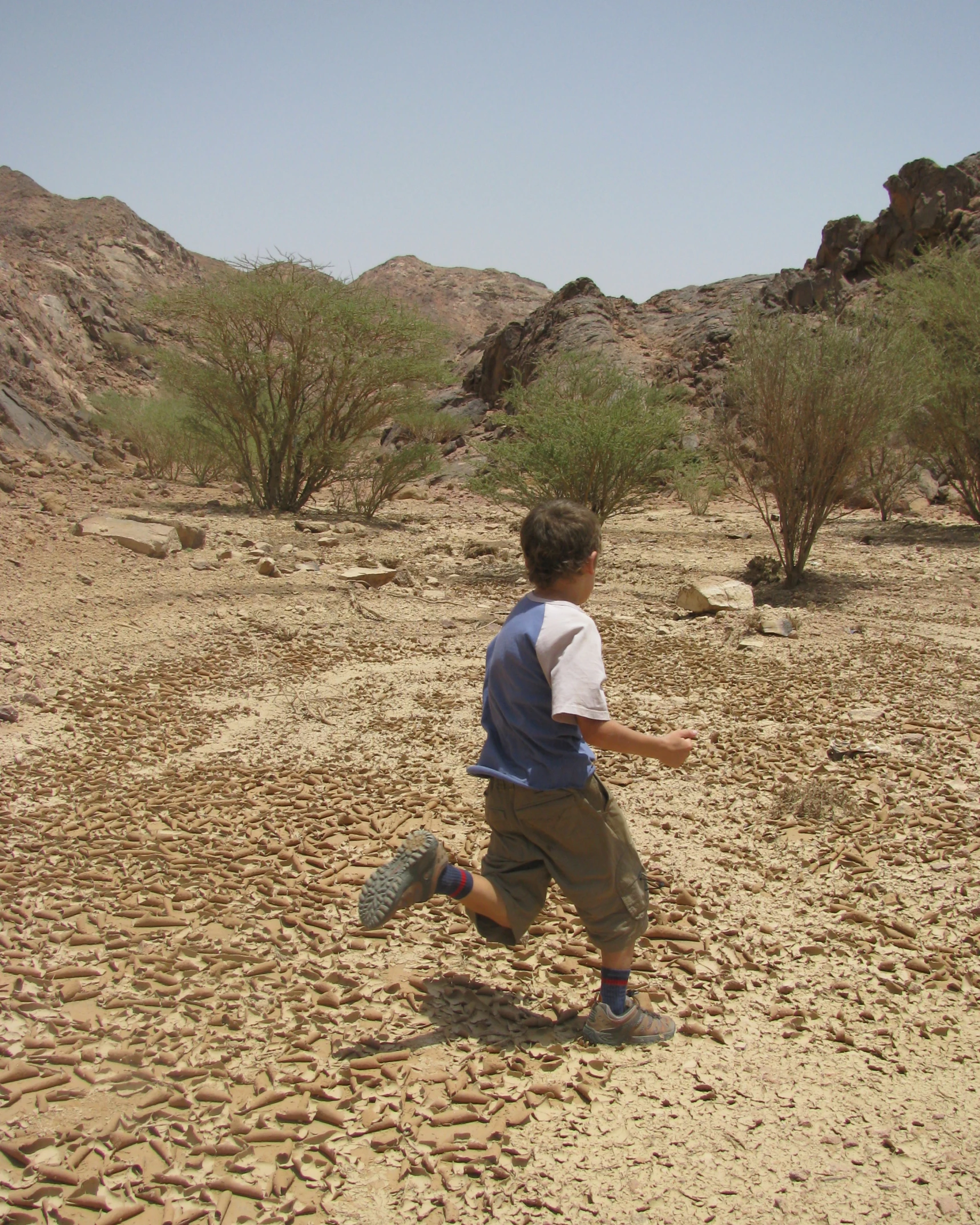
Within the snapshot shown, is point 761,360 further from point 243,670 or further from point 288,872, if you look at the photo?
point 288,872

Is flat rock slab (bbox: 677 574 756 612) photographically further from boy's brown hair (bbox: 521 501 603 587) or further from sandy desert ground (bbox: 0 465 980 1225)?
boy's brown hair (bbox: 521 501 603 587)

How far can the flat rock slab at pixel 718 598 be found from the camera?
732 cm

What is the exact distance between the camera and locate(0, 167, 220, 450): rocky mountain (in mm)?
17219

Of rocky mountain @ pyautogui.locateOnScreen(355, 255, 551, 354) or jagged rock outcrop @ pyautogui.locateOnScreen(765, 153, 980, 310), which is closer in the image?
jagged rock outcrop @ pyautogui.locateOnScreen(765, 153, 980, 310)

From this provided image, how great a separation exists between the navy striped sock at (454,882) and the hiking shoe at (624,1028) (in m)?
0.48

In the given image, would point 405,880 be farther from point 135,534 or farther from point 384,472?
point 384,472

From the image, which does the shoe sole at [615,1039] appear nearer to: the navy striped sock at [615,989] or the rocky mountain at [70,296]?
the navy striped sock at [615,989]

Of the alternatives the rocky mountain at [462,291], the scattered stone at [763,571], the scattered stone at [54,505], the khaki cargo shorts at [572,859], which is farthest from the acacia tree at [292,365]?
the rocky mountain at [462,291]

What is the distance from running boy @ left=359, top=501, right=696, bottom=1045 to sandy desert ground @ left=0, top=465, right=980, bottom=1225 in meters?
0.30

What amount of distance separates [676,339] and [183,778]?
20.9 m

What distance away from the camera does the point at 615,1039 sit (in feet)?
7.70

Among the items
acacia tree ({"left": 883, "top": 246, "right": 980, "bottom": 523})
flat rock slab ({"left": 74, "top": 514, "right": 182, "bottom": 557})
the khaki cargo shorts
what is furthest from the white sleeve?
acacia tree ({"left": 883, "top": 246, "right": 980, "bottom": 523})

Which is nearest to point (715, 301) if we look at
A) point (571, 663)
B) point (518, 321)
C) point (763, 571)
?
point (518, 321)

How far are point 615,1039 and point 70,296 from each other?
30.0m
